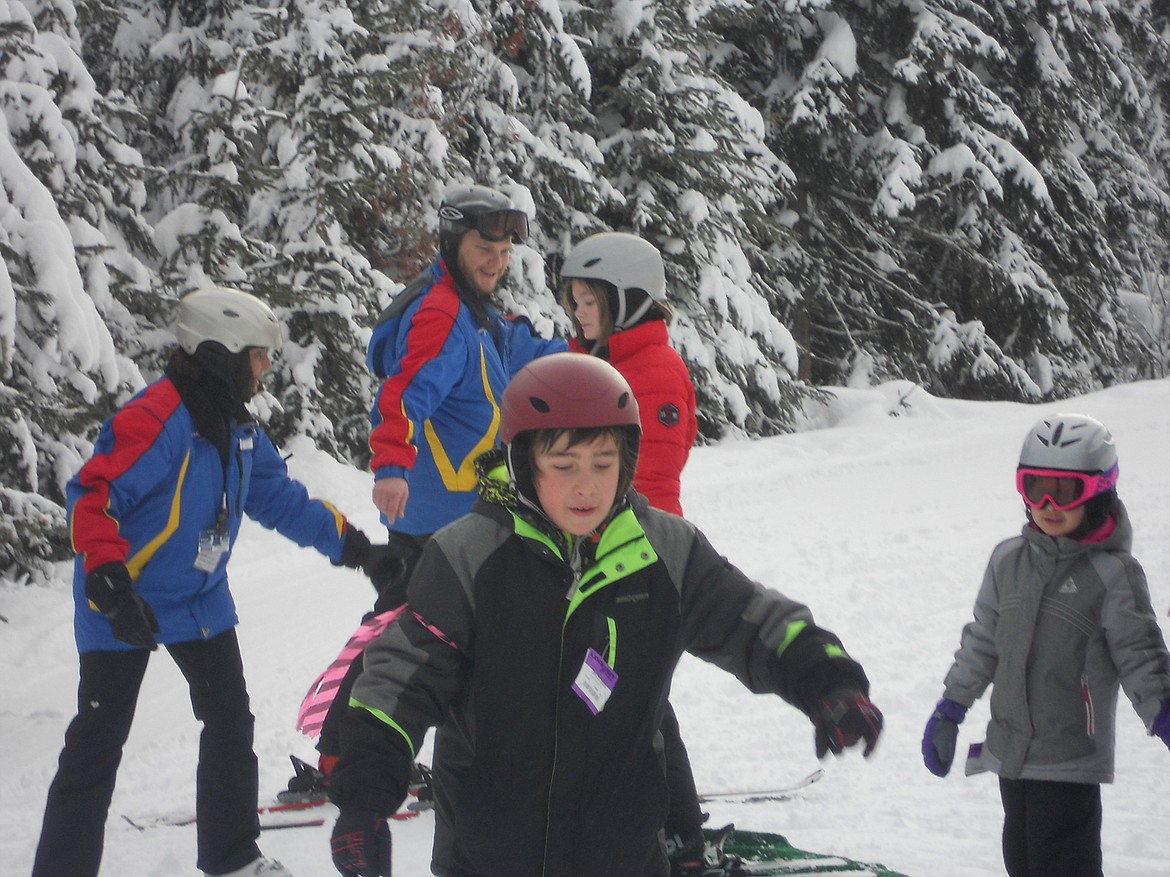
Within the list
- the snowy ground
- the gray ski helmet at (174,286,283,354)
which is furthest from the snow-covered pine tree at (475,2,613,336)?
the gray ski helmet at (174,286,283,354)

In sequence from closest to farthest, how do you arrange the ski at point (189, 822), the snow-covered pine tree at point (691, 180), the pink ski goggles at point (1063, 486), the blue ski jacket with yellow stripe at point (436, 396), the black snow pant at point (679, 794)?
1. the pink ski goggles at point (1063, 486)
2. the black snow pant at point (679, 794)
3. the blue ski jacket with yellow stripe at point (436, 396)
4. the ski at point (189, 822)
5. the snow-covered pine tree at point (691, 180)

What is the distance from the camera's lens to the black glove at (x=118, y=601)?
9.83ft

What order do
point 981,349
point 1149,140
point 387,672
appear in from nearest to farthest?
point 387,672, point 981,349, point 1149,140

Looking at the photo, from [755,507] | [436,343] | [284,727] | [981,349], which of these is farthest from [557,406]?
[981,349]

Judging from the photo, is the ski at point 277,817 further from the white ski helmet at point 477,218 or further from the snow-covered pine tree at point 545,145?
the snow-covered pine tree at point 545,145

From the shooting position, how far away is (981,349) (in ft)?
59.1

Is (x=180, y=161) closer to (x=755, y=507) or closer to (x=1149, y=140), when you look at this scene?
(x=755, y=507)

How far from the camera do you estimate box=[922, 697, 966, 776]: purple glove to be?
3072mm

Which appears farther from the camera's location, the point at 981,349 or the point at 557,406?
the point at 981,349

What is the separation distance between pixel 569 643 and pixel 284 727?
11.0 feet

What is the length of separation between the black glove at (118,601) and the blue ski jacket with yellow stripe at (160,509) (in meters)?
0.04

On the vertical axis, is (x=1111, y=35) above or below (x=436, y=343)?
above

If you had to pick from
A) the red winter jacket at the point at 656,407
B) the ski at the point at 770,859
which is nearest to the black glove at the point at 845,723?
the ski at the point at 770,859

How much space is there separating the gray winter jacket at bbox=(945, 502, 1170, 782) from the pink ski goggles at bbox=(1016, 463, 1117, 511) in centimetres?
9
